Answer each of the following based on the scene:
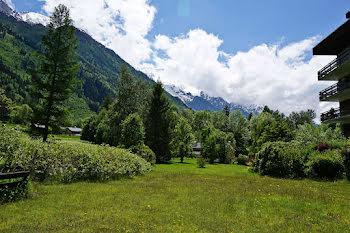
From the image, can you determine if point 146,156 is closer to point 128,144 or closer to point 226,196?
point 128,144

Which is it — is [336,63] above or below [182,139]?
above

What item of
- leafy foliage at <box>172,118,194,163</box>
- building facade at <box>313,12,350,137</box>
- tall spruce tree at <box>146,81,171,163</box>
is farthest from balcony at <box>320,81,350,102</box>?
leafy foliage at <box>172,118,194,163</box>

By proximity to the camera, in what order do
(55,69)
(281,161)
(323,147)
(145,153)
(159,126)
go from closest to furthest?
(323,147)
(281,161)
(55,69)
(145,153)
(159,126)

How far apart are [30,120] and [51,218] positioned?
2214 cm

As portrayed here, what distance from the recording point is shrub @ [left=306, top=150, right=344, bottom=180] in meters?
15.4

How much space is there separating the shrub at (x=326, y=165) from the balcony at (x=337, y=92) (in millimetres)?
11984

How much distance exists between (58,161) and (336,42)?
32.0 metres

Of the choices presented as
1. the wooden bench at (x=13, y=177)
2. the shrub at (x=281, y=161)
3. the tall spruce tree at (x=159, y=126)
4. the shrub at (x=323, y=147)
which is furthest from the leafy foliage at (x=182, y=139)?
the wooden bench at (x=13, y=177)

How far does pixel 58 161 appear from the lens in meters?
12.3

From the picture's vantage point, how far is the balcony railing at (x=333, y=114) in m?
24.4

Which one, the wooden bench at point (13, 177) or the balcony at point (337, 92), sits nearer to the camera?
the wooden bench at point (13, 177)

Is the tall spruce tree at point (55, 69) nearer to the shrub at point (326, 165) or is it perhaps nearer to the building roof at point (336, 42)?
the shrub at point (326, 165)

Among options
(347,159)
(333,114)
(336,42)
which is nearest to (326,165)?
(347,159)

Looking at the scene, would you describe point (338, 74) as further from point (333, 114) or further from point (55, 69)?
point (55, 69)
